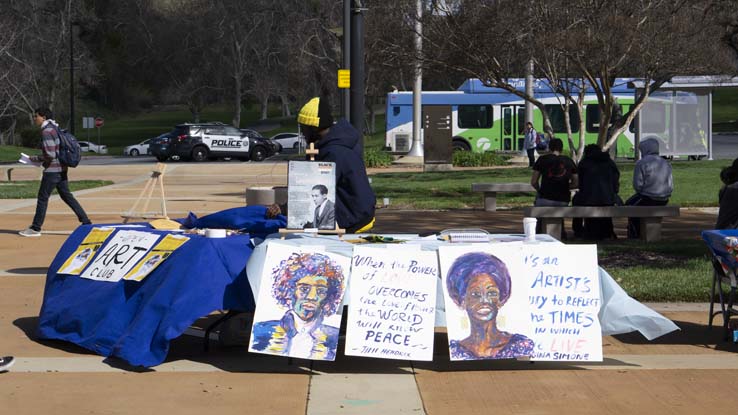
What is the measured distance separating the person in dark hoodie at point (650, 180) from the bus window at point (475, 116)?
29.6 meters

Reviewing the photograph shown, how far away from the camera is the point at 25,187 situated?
25.9 metres

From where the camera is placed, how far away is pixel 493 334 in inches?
273

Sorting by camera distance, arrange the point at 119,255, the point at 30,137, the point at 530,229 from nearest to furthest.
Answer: the point at 530,229 < the point at 119,255 < the point at 30,137

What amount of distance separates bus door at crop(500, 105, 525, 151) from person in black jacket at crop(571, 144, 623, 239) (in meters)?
29.6

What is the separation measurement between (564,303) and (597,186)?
7132mm

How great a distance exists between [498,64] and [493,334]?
17.5 meters

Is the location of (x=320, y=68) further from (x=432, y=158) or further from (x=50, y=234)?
(x=50, y=234)

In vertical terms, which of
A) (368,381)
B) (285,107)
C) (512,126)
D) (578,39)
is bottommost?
(368,381)

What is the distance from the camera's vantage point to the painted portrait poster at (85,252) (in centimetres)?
815

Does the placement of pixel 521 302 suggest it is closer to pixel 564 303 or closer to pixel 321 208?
pixel 564 303

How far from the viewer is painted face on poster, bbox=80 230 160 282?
7715mm

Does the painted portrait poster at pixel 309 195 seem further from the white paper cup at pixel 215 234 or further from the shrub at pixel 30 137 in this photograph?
the shrub at pixel 30 137

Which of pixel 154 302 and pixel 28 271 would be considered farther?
pixel 28 271

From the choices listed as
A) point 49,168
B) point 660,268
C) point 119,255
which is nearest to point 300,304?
point 119,255
